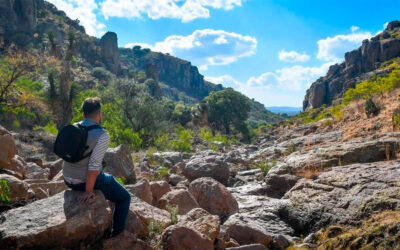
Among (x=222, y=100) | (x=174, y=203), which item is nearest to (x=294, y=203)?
(x=174, y=203)

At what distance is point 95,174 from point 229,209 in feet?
12.6

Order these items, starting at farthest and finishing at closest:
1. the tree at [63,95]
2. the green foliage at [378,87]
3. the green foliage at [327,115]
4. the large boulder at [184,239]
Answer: the tree at [63,95], the green foliage at [327,115], the green foliage at [378,87], the large boulder at [184,239]

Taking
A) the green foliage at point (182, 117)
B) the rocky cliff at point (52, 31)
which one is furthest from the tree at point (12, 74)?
the green foliage at point (182, 117)

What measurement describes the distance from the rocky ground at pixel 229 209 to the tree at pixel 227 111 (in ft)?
149

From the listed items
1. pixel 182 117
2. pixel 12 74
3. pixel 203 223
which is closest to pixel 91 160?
pixel 203 223

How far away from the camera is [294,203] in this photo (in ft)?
22.9

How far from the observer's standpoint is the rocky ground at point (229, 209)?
378 centimetres

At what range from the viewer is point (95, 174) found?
A: 3.87 meters

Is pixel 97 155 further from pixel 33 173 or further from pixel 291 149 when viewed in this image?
pixel 291 149

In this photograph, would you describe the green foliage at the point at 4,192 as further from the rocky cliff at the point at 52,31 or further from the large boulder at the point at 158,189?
the rocky cliff at the point at 52,31

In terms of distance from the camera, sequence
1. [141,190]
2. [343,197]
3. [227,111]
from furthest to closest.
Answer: [227,111], [343,197], [141,190]

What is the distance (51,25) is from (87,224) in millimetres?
77976

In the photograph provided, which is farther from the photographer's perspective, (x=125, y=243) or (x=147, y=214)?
(x=147, y=214)

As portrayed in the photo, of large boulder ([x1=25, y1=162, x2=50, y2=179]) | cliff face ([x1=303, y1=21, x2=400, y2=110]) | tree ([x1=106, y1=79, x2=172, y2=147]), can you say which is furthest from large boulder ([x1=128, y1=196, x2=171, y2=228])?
cliff face ([x1=303, y1=21, x2=400, y2=110])
